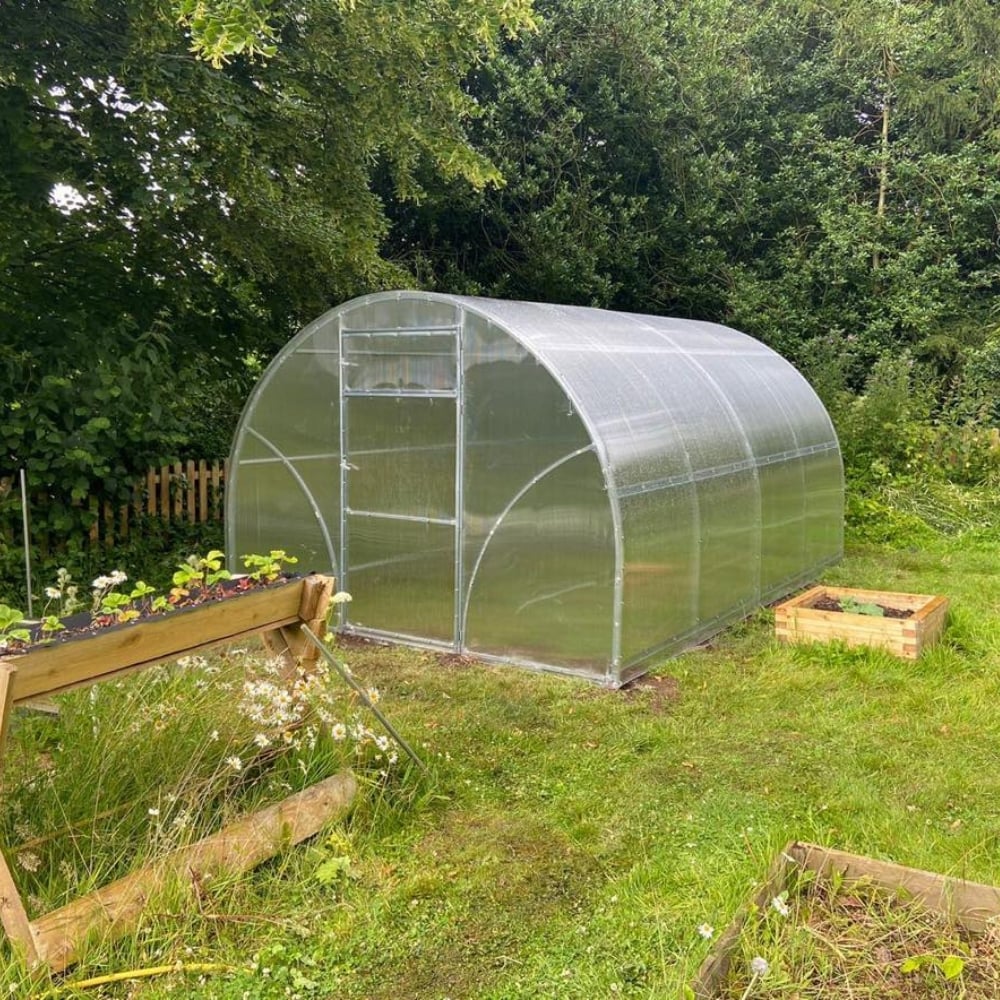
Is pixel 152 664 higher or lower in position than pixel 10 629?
lower

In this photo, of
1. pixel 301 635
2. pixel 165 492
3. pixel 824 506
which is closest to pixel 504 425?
pixel 301 635

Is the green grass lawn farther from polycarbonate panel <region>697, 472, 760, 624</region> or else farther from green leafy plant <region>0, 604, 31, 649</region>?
green leafy plant <region>0, 604, 31, 649</region>

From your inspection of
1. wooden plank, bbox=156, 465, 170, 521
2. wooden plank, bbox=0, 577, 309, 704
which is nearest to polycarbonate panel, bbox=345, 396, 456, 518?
wooden plank, bbox=156, 465, 170, 521

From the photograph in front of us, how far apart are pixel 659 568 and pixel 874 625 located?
5.11ft

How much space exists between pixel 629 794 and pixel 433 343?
3631 millimetres

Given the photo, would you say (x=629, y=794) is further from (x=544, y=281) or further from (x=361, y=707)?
(x=544, y=281)

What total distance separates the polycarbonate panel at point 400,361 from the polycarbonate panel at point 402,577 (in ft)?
3.34

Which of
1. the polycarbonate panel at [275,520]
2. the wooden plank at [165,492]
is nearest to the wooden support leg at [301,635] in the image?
the polycarbonate panel at [275,520]

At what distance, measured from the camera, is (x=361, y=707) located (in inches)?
206

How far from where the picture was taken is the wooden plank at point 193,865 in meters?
3.15

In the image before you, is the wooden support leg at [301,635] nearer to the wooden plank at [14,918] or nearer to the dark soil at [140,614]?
the dark soil at [140,614]

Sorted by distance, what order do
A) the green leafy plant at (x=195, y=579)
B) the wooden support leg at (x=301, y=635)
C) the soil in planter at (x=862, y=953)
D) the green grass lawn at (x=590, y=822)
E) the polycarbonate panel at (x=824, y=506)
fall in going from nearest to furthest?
1. the soil in planter at (x=862, y=953)
2. the green grass lawn at (x=590, y=822)
3. the green leafy plant at (x=195, y=579)
4. the wooden support leg at (x=301, y=635)
5. the polycarbonate panel at (x=824, y=506)

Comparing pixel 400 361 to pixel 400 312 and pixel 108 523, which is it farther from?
pixel 108 523

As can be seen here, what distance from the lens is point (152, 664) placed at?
3.56 metres
